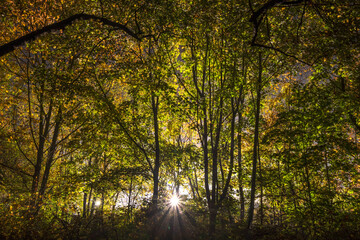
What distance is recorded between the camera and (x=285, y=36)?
8.55 metres

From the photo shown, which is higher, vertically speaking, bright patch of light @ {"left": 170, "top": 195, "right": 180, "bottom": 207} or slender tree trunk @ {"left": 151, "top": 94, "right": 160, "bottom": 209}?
slender tree trunk @ {"left": 151, "top": 94, "right": 160, "bottom": 209}

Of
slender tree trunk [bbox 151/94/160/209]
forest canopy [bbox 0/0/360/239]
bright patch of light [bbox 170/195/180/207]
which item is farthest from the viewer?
slender tree trunk [bbox 151/94/160/209]

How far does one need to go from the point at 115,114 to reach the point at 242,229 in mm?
8263

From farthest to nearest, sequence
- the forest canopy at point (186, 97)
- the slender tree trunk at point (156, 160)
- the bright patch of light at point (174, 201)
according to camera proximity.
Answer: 1. the slender tree trunk at point (156, 160)
2. the bright patch of light at point (174, 201)
3. the forest canopy at point (186, 97)

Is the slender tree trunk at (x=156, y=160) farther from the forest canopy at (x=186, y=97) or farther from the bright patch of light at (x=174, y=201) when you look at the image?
the bright patch of light at (x=174, y=201)

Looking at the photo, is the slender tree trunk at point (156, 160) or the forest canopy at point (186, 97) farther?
the slender tree trunk at point (156, 160)

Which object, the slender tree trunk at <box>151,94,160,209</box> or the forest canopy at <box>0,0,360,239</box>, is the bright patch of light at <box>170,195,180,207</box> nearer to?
the forest canopy at <box>0,0,360,239</box>

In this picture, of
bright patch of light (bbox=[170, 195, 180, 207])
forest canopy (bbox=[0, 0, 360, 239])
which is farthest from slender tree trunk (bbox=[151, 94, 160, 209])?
bright patch of light (bbox=[170, 195, 180, 207])

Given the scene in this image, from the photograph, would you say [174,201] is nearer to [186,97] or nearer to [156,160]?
[156,160]

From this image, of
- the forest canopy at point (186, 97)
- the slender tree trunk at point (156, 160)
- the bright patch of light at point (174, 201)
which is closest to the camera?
the forest canopy at point (186, 97)

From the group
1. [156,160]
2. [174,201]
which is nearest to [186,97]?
[156,160]

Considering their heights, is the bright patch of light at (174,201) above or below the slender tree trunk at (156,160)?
below

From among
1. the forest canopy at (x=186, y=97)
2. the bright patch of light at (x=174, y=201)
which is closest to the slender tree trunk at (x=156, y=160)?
the forest canopy at (x=186, y=97)

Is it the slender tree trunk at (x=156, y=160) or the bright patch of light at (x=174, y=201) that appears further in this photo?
the slender tree trunk at (x=156, y=160)
